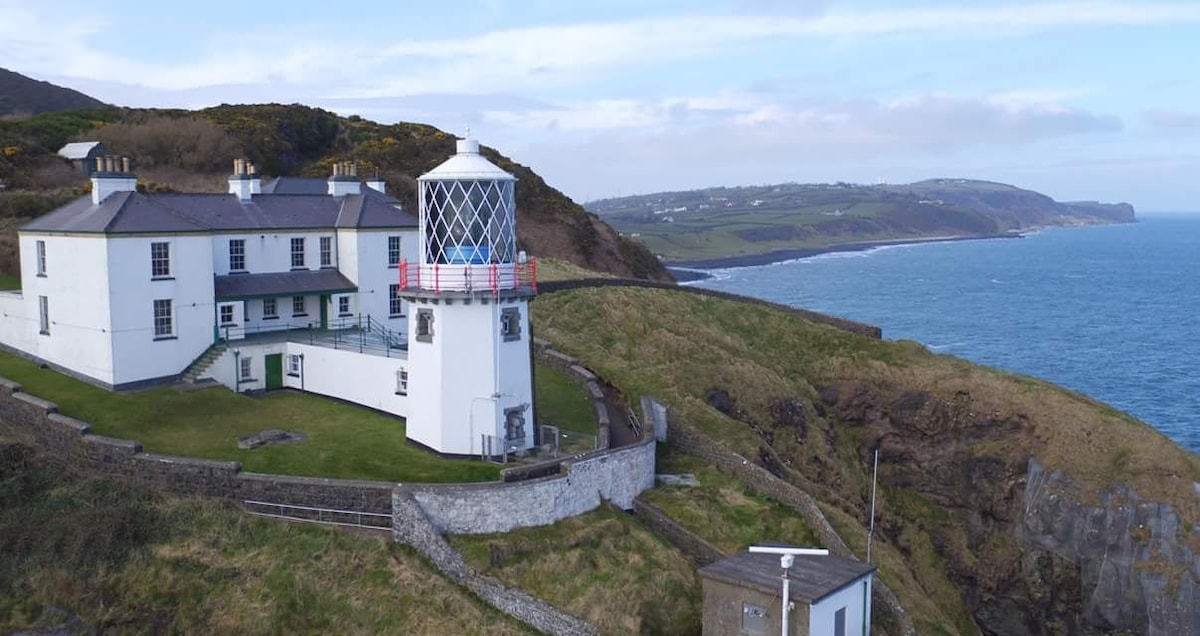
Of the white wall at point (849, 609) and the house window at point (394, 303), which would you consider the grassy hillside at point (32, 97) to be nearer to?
the house window at point (394, 303)

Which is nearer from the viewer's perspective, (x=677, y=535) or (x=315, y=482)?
(x=315, y=482)

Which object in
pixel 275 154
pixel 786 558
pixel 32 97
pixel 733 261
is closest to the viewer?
pixel 786 558

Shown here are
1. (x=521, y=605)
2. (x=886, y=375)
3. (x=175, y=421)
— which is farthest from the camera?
(x=886, y=375)

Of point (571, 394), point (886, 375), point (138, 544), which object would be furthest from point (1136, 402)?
point (138, 544)

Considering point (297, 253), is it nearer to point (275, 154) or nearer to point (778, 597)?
point (778, 597)

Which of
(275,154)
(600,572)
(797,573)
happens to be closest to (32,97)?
(275,154)

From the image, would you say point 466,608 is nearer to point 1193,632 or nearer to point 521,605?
point 521,605

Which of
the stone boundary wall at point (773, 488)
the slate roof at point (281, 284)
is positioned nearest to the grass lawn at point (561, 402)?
the stone boundary wall at point (773, 488)
